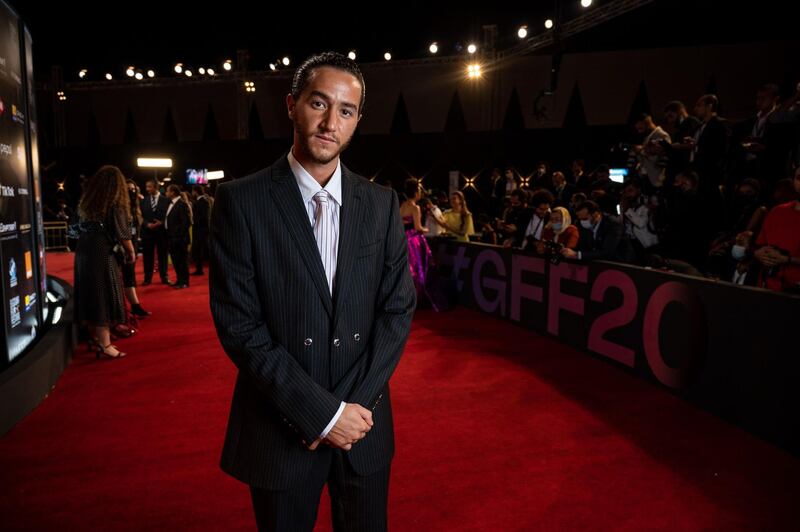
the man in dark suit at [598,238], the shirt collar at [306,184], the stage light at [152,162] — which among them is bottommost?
the man in dark suit at [598,238]

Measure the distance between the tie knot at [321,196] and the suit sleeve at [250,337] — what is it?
0.18 meters

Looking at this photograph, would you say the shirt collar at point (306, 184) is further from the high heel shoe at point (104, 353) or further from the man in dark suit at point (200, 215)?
the man in dark suit at point (200, 215)

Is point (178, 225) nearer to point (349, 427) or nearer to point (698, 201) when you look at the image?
point (698, 201)

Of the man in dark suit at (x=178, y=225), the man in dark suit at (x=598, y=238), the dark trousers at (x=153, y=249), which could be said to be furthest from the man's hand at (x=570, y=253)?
the dark trousers at (x=153, y=249)

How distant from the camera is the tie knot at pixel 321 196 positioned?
136 cm

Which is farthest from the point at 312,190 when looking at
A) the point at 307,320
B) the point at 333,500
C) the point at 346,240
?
the point at 333,500

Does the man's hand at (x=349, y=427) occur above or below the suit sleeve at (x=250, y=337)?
below

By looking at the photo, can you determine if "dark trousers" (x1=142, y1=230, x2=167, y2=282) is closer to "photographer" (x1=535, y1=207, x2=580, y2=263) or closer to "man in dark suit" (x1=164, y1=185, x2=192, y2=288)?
"man in dark suit" (x1=164, y1=185, x2=192, y2=288)

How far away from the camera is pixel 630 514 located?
263 centimetres

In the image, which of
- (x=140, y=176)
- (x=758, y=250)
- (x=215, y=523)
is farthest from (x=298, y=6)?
(x=215, y=523)

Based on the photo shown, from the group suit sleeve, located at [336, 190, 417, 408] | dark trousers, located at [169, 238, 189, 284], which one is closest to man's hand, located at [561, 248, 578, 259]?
suit sleeve, located at [336, 190, 417, 408]

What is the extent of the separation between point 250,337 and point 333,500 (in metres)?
0.49

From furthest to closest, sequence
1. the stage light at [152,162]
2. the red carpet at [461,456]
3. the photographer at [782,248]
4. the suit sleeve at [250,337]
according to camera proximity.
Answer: the stage light at [152,162] < the photographer at [782,248] < the red carpet at [461,456] < the suit sleeve at [250,337]

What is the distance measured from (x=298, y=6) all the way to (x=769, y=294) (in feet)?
42.7
